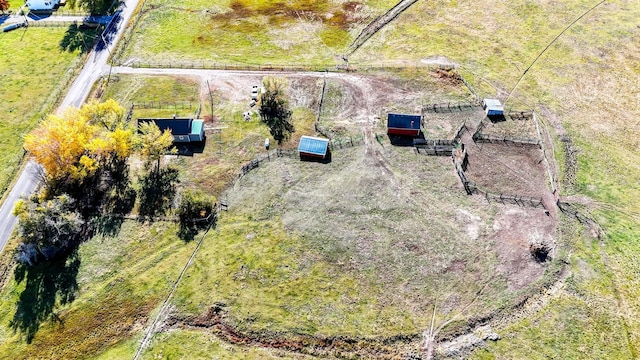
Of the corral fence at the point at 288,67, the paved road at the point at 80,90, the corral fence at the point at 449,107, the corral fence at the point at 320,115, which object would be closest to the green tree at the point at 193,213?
the corral fence at the point at 320,115

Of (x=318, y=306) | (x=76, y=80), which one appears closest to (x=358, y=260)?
(x=318, y=306)

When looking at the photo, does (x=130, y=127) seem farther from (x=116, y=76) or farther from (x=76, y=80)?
(x=76, y=80)

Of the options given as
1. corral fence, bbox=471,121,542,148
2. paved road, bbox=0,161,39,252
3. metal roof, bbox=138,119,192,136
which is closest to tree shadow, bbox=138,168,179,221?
metal roof, bbox=138,119,192,136

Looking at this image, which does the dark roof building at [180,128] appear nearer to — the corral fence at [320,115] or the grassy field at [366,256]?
the grassy field at [366,256]

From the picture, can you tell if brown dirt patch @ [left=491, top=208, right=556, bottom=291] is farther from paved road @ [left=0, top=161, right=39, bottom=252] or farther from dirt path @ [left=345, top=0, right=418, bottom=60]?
paved road @ [left=0, top=161, right=39, bottom=252]

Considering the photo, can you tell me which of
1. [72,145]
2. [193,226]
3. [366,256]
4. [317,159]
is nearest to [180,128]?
[72,145]

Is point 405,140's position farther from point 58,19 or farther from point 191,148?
point 58,19

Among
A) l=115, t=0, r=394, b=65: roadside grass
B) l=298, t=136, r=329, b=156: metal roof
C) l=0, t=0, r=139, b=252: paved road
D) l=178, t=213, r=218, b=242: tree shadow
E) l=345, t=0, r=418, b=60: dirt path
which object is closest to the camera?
l=178, t=213, r=218, b=242: tree shadow
